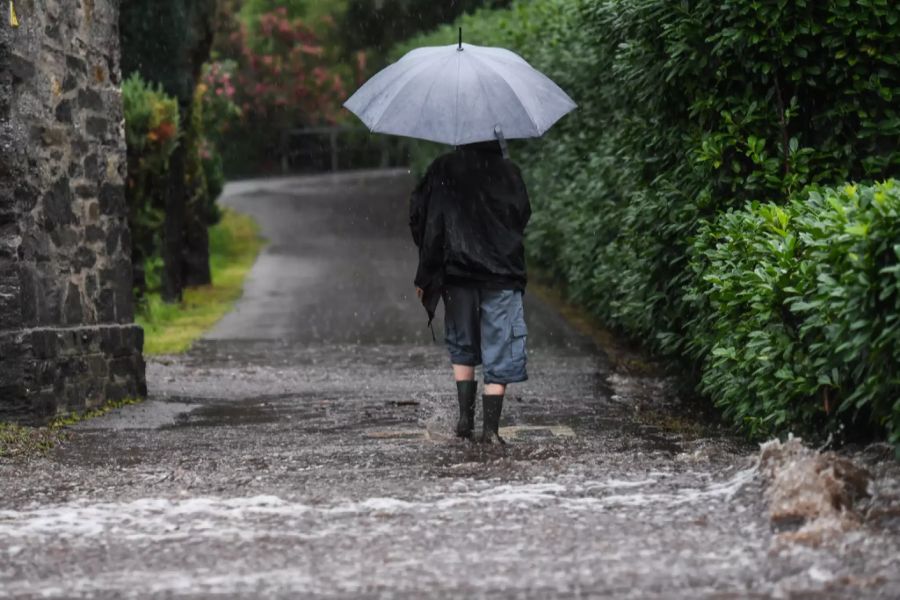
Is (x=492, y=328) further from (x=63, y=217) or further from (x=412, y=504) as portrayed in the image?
(x=63, y=217)

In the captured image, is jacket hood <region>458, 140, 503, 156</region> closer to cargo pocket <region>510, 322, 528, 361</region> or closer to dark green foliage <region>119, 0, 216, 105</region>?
cargo pocket <region>510, 322, 528, 361</region>

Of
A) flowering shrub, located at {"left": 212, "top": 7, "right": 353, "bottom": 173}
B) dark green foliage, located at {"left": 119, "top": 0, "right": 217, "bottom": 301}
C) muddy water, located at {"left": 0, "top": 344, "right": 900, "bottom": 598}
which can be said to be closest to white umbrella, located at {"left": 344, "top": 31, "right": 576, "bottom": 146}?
muddy water, located at {"left": 0, "top": 344, "right": 900, "bottom": 598}

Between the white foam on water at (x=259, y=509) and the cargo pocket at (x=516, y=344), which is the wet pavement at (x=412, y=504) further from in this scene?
the cargo pocket at (x=516, y=344)

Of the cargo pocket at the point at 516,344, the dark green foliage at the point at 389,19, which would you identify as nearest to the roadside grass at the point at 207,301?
the cargo pocket at the point at 516,344

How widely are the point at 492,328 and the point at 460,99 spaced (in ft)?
4.08

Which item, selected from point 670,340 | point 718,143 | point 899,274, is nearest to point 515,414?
point 670,340

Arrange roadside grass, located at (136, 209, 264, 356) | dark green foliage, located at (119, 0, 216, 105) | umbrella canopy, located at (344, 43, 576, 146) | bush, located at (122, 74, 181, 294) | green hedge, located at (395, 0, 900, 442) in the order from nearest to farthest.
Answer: umbrella canopy, located at (344, 43, 576, 146)
green hedge, located at (395, 0, 900, 442)
roadside grass, located at (136, 209, 264, 356)
bush, located at (122, 74, 181, 294)
dark green foliage, located at (119, 0, 216, 105)

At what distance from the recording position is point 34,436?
8.58 m

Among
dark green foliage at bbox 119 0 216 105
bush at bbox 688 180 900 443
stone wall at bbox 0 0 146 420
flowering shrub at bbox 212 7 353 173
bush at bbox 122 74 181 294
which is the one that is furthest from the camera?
flowering shrub at bbox 212 7 353 173

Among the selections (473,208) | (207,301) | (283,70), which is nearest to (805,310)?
(473,208)

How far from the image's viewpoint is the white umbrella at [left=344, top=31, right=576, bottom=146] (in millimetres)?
7973

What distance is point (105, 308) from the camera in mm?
10359

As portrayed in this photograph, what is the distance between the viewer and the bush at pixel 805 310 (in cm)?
571

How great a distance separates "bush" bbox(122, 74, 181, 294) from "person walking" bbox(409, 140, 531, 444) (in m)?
9.10
